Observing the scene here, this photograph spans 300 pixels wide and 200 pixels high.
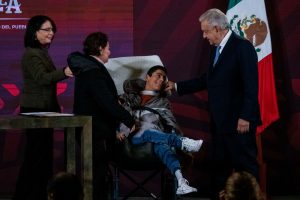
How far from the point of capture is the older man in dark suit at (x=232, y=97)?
13.3ft

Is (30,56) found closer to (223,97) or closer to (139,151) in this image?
(139,151)

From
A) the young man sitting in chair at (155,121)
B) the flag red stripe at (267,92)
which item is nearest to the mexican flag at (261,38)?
the flag red stripe at (267,92)

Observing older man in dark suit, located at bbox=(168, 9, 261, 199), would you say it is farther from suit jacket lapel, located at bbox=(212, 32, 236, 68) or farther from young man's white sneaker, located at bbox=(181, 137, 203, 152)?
young man's white sneaker, located at bbox=(181, 137, 203, 152)

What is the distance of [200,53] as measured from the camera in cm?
542

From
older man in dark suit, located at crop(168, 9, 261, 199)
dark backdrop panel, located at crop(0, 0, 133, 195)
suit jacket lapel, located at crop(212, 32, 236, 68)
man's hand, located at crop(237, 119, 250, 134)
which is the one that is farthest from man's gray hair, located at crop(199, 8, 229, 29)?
dark backdrop panel, located at crop(0, 0, 133, 195)

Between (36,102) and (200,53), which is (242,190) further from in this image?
(200,53)

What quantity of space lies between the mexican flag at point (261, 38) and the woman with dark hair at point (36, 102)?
1.57 m

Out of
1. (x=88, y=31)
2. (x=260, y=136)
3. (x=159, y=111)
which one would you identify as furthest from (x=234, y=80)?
(x=88, y=31)

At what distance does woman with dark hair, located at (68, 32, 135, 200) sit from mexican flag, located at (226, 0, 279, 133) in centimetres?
137

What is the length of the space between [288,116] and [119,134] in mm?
1742

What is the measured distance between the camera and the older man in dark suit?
407 centimetres

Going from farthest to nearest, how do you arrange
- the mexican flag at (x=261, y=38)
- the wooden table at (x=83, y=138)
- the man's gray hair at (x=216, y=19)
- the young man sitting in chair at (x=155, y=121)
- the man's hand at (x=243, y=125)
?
the mexican flag at (x=261, y=38), the young man sitting in chair at (x=155, y=121), the man's gray hair at (x=216, y=19), the man's hand at (x=243, y=125), the wooden table at (x=83, y=138)

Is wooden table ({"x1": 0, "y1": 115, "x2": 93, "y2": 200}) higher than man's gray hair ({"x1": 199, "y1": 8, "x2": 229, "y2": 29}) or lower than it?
lower

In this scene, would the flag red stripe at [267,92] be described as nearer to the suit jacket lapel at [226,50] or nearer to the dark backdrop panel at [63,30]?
the suit jacket lapel at [226,50]
